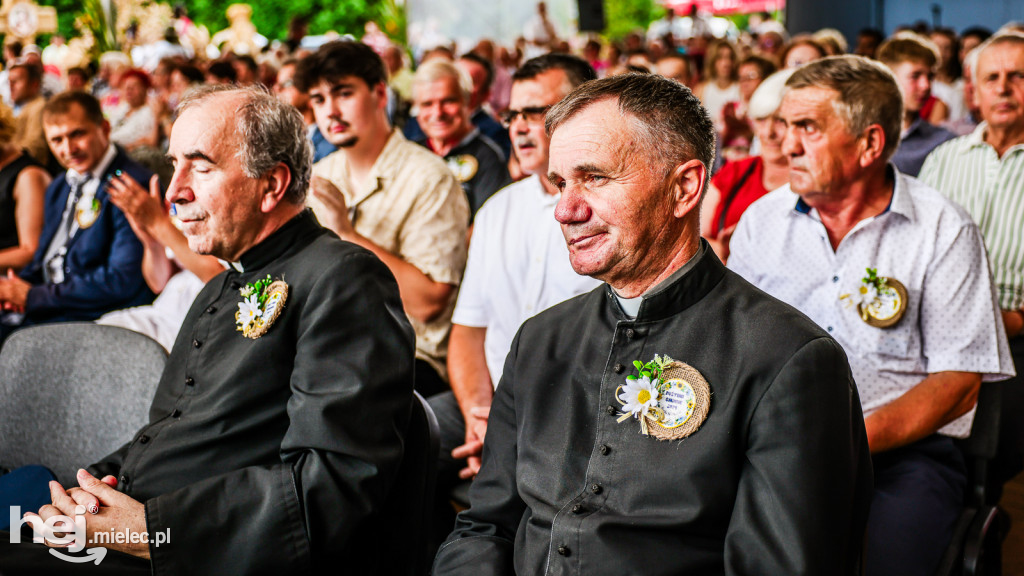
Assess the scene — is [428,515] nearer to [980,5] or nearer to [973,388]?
[973,388]

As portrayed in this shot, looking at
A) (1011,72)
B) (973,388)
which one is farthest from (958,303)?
(1011,72)

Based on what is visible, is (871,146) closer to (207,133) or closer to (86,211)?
(207,133)

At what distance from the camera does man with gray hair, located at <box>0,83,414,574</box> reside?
160 centimetres

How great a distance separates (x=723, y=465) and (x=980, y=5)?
44.5ft

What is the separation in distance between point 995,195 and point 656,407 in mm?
2358

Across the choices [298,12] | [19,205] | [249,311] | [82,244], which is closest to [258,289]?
[249,311]

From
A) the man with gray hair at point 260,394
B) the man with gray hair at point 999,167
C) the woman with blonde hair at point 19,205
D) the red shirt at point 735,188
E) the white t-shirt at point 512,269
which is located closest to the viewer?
the man with gray hair at point 260,394

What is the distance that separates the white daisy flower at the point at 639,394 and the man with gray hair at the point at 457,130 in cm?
280

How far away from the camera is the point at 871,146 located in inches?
83.5

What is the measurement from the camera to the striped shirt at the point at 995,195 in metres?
2.98

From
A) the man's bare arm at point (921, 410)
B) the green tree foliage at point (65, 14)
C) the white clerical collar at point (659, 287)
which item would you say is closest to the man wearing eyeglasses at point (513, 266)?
the man's bare arm at point (921, 410)

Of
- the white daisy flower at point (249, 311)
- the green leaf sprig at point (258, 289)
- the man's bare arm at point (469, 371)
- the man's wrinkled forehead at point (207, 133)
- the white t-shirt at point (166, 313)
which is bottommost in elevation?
the man's bare arm at point (469, 371)

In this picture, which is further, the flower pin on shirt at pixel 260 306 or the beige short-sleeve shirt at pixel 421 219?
the beige short-sleeve shirt at pixel 421 219

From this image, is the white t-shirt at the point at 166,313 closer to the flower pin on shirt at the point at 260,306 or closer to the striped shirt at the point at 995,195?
the flower pin on shirt at the point at 260,306
